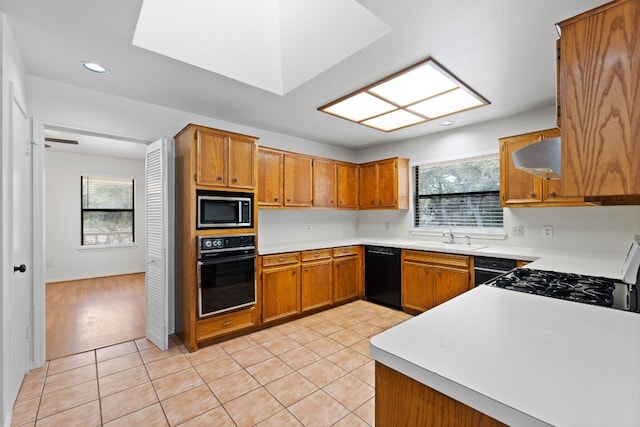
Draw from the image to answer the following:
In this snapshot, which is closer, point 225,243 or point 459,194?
point 225,243

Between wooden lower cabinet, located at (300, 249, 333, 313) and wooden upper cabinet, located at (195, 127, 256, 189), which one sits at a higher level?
wooden upper cabinet, located at (195, 127, 256, 189)

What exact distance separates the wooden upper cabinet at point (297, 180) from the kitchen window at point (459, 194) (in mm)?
1693

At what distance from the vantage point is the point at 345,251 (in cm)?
427

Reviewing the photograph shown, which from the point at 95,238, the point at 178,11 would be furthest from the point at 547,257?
the point at 95,238

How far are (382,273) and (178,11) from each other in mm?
3644

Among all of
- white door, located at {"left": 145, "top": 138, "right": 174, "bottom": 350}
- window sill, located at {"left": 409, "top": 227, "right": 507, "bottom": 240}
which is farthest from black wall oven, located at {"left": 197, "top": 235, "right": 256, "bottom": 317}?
window sill, located at {"left": 409, "top": 227, "right": 507, "bottom": 240}

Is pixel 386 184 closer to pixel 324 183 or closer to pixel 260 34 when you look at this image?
pixel 324 183

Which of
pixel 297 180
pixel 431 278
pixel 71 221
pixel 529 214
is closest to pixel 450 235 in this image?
pixel 431 278

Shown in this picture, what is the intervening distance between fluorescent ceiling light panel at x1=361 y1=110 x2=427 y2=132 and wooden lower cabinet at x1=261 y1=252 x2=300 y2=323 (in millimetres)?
1937

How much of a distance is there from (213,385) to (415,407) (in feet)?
6.57

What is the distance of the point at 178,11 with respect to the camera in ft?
6.99

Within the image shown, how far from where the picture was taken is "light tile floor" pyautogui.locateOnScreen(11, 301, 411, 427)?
76.3 inches

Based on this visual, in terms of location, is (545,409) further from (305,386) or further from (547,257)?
(547,257)

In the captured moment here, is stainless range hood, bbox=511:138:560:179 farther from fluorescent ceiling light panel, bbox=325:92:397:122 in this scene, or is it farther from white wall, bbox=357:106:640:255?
white wall, bbox=357:106:640:255
